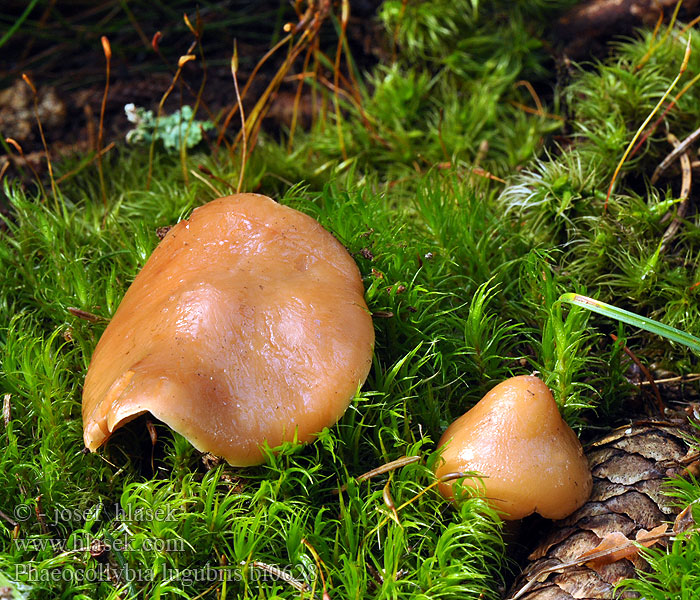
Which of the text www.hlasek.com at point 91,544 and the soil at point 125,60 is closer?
the text www.hlasek.com at point 91,544

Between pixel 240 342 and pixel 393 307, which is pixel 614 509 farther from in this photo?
pixel 240 342

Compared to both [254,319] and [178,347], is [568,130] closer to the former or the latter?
[254,319]

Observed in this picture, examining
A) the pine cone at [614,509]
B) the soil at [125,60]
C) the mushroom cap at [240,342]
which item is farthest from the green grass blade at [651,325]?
the soil at [125,60]

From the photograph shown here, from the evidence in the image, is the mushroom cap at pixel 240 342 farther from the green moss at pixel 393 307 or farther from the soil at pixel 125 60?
the soil at pixel 125 60

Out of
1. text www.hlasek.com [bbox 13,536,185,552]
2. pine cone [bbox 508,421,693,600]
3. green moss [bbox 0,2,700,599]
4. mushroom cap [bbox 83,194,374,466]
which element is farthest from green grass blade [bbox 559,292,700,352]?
text www.hlasek.com [bbox 13,536,185,552]

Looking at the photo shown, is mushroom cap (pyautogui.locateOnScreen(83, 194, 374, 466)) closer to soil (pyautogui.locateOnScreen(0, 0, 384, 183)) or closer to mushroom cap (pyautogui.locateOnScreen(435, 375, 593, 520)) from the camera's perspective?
mushroom cap (pyautogui.locateOnScreen(435, 375, 593, 520))

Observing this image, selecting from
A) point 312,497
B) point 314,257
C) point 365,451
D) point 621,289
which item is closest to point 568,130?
point 621,289

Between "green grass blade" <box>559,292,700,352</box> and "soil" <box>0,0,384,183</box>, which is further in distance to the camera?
"soil" <box>0,0,384,183</box>
